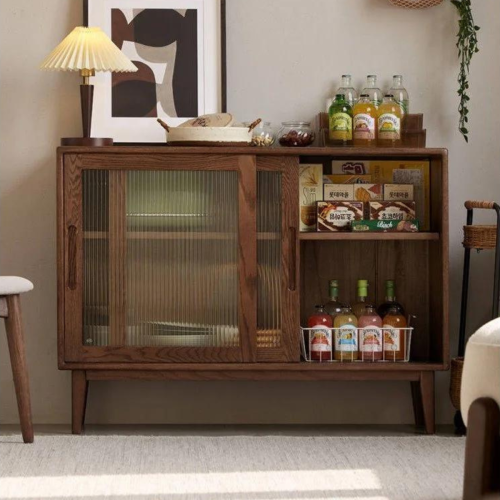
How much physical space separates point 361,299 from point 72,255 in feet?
3.38

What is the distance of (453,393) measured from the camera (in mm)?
3363

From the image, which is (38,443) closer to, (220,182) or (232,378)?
(232,378)

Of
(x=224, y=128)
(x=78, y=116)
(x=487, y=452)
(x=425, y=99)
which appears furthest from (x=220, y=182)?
(x=487, y=452)

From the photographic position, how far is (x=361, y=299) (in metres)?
3.53

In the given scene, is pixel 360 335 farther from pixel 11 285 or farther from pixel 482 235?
pixel 11 285

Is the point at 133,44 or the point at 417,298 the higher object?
the point at 133,44

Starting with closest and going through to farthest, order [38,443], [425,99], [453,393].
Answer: [38,443]
[453,393]
[425,99]

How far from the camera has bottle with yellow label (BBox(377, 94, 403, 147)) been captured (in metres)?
3.37

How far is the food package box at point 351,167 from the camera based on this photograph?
3527 millimetres

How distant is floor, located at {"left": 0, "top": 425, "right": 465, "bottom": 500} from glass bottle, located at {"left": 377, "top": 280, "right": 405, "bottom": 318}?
416 millimetres

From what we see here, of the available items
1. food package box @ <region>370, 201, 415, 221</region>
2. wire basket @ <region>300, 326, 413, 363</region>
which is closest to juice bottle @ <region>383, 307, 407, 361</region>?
wire basket @ <region>300, 326, 413, 363</region>

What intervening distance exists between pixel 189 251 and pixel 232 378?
442mm

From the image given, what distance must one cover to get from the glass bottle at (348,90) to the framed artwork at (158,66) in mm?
420

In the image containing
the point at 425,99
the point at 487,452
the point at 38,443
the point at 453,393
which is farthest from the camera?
the point at 425,99
